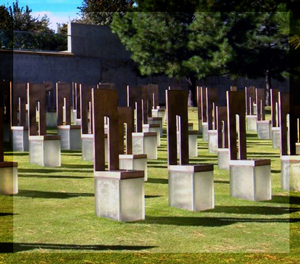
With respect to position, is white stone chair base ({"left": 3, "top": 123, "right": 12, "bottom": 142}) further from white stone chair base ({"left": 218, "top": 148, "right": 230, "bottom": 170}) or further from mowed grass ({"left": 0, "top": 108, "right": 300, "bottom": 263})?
mowed grass ({"left": 0, "top": 108, "right": 300, "bottom": 263})

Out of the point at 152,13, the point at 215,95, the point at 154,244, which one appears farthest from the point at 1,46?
the point at 154,244

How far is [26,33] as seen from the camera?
33906 millimetres

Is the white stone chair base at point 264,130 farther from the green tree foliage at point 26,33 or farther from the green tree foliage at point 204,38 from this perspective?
the green tree foliage at point 26,33

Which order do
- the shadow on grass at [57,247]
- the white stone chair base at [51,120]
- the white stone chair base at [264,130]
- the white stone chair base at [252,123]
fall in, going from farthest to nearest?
the white stone chair base at [51,120] → the white stone chair base at [252,123] → the white stone chair base at [264,130] → the shadow on grass at [57,247]

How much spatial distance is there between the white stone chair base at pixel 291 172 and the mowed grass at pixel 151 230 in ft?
0.55

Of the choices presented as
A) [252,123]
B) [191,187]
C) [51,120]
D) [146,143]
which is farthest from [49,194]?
[252,123]

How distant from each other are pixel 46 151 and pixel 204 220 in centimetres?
496

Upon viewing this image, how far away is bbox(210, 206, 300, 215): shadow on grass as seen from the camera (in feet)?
24.4

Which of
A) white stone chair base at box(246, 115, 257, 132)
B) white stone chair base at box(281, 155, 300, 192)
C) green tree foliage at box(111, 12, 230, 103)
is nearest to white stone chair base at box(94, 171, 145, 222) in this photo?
white stone chair base at box(281, 155, 300, 192)

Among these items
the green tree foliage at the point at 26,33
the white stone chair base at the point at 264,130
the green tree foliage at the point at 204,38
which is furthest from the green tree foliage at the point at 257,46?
the white stone chair base at the point at 264,130

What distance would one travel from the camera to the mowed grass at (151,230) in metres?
5.65

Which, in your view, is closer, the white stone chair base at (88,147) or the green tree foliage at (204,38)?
the white stone chair base at (88,147)

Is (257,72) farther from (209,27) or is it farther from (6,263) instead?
(6,263)

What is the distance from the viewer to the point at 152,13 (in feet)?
113
